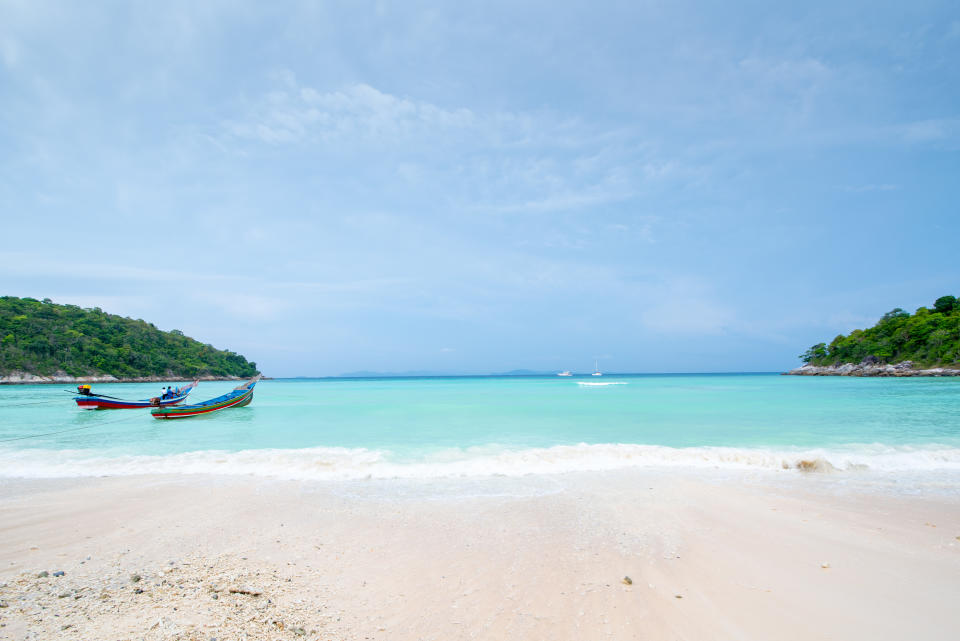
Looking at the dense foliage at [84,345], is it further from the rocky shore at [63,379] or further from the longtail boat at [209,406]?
the longtail boat at [209,406]

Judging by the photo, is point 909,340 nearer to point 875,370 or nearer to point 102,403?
point 875,370

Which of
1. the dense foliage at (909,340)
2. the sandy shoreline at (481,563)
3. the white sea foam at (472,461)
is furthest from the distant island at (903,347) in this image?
the sandy shoreline at (481,563)

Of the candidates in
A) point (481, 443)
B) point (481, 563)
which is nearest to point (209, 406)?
point (481, 443)

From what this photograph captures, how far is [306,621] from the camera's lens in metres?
3.13

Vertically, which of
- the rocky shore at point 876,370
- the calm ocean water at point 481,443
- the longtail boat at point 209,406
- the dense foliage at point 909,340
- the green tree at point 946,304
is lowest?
the calm ocean water at point 481,443

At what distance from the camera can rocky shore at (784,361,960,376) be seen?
58.2 metres

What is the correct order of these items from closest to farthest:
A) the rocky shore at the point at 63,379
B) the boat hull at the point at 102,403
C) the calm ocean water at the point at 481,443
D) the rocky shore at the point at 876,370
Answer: the calm ocean water at the point at 481,443 < the boat hull at the point at 102,403 < the rocky shore at the point at 876,370 < the rocky shore at the point at 63,379

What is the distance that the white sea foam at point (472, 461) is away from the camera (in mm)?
8883

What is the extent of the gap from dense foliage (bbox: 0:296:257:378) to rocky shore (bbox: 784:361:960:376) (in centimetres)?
12975

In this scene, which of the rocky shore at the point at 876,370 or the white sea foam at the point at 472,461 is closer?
the white sea foam at the point at 472,461

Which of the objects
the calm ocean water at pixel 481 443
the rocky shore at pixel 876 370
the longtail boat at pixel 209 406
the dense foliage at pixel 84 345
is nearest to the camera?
the calm ocean water at pixel 481 443

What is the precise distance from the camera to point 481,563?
436cm

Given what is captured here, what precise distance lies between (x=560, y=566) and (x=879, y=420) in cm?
1830

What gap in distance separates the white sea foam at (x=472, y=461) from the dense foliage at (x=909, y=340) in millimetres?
72947
